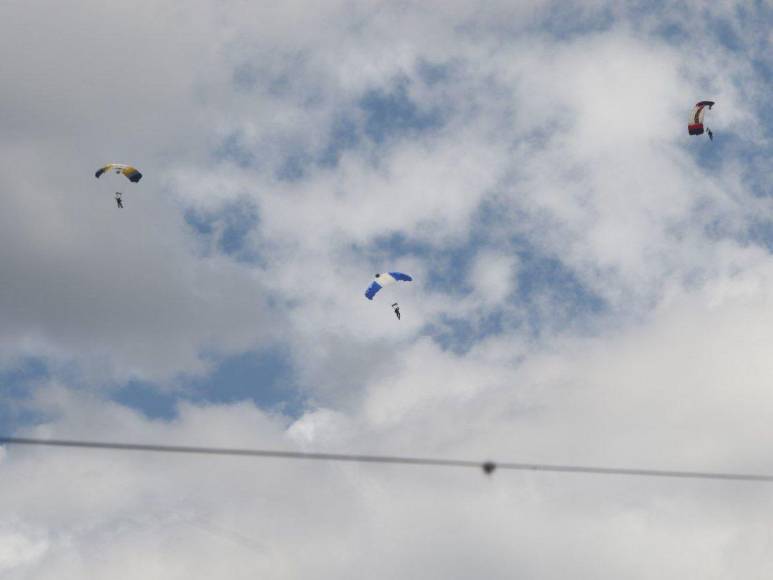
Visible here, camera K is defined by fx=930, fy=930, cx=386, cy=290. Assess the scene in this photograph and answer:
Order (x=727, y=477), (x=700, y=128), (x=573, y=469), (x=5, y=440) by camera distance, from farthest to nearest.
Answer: (x=700, y=128)
(x=727, y=477)
(x=573, y=469)
(x=5, y=440)

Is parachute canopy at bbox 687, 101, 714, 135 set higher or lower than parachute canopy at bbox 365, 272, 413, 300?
higher

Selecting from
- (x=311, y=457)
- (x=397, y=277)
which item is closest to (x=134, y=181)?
(x=397, y=277)

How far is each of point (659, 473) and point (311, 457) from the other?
897cm

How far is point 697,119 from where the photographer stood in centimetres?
9938

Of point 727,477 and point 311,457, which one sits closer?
point 311,457

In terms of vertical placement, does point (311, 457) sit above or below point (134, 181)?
below

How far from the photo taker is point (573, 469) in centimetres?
2267

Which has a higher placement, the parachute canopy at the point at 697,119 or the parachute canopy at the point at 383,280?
the parachute canopy at the point at 697,119

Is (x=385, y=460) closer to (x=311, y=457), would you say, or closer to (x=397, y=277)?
(x=311, y=457)

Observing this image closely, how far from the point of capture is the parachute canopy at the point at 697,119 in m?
98.6

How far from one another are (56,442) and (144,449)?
6.28 ft

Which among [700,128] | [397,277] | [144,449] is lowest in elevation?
[144,449]

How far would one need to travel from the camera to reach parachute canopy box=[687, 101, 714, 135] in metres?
98.6

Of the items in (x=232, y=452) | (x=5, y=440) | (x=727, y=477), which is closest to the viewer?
(x=5, y=440)
